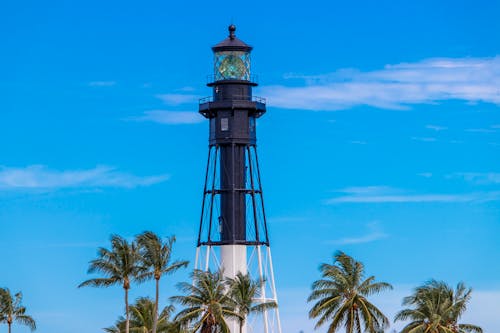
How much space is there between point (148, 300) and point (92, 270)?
1747cm

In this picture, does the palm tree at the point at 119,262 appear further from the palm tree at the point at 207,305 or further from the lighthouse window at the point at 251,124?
the lighthouse window at the point at 251,124

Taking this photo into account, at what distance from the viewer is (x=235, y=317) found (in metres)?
159

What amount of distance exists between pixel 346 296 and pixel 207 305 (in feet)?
36.1

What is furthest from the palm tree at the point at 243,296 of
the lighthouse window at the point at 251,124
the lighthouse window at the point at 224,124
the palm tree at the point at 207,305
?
the lighthouse window at the point at 251,124

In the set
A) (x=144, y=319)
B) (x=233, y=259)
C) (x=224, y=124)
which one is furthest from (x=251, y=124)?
(x=144, y=319)

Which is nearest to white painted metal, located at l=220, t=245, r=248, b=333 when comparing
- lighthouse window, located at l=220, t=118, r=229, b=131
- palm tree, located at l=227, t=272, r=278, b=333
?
Result: lighthouse window, located at l=220, t=118, r=229, b=131

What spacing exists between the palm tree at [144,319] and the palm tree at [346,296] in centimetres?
1676

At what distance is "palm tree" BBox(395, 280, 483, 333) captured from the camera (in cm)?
15775

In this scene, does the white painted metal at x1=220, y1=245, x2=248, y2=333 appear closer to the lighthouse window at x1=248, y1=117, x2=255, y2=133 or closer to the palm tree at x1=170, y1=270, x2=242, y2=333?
the lighthouse window at x1=248, y1=117, x2=255, y2=133

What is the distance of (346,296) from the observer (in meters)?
154

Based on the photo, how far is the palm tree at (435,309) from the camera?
518 feet

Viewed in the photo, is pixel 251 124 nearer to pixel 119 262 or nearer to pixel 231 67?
pixel 231 67

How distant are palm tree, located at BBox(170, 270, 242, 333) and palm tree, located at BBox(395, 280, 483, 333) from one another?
14145mm

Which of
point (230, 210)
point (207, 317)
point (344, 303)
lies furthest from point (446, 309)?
point (230, 210)
